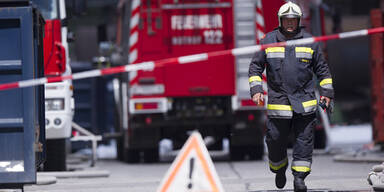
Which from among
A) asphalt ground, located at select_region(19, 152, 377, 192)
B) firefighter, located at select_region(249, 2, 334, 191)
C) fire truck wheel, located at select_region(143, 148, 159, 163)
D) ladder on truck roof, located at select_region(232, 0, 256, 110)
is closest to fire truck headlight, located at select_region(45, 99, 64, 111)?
asphalt ground, located at select_region(19, 152, 377, 192)

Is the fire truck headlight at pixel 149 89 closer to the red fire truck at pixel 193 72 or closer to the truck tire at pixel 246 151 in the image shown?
the red fire truck at pixel 193 72

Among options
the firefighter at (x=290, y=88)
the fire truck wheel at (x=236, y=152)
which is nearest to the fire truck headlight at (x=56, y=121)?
the fire truck wheel at (x=236, y=152)

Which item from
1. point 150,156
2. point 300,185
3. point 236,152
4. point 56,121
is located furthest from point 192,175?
point 150,156

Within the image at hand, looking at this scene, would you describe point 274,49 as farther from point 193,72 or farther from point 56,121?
point 193,72

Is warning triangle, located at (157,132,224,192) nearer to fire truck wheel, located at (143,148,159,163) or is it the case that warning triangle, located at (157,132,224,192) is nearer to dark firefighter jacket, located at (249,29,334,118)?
dark firefighter jacket, located at (249,29,334,118)

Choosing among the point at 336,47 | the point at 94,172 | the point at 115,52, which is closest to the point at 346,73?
the point at 336,47

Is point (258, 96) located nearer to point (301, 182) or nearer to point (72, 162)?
point (301, 182)

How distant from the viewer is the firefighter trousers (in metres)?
7.86

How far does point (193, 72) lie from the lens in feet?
43.8

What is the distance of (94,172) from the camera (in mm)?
11453

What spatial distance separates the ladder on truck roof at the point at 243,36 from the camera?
13320 mm

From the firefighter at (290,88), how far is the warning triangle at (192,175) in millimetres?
2031

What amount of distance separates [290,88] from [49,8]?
15.7ft

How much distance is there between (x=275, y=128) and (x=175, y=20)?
570cm
